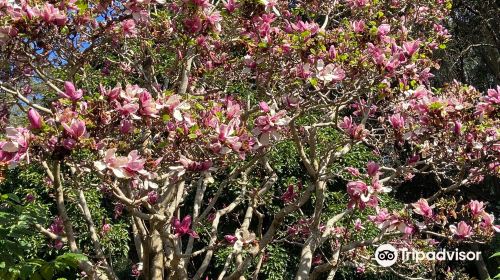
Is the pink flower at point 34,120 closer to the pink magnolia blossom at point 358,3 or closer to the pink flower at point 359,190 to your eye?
the pink flower at point 359,190

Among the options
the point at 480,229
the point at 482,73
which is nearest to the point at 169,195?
the point at 480,229

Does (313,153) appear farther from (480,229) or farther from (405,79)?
(480,229)

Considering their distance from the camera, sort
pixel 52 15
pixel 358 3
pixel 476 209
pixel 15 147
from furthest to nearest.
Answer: pixel 358 3, pixel 476 209, pixel 52 15, pixel 15 147

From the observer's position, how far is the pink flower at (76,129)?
2.16 meters

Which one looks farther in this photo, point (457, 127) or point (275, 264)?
point (275, 264)

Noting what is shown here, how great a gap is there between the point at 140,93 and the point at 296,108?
1.17 m

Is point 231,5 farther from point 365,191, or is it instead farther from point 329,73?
point 365,191

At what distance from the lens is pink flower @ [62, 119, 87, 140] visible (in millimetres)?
2164

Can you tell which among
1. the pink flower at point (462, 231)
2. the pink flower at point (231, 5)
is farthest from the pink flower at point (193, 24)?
the pink flower at point (462, 231)

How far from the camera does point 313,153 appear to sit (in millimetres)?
3914

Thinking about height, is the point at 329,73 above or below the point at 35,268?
above

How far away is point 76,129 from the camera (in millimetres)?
2176

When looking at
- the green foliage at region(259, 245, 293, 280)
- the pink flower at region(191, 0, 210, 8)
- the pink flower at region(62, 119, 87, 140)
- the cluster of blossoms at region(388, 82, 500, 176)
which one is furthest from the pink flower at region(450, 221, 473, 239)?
the green foliage at region(259, 245, 293, 280)

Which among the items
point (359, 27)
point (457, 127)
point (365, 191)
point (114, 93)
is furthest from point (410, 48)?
point (114, 93)
